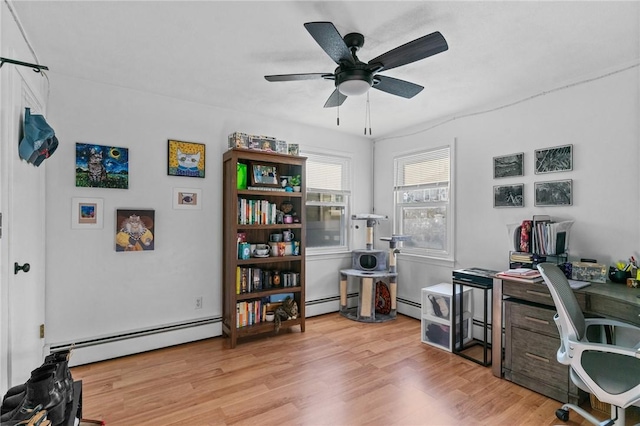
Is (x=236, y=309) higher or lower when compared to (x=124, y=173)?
lower

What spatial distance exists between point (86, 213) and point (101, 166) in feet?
1.44

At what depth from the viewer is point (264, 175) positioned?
11.6ft

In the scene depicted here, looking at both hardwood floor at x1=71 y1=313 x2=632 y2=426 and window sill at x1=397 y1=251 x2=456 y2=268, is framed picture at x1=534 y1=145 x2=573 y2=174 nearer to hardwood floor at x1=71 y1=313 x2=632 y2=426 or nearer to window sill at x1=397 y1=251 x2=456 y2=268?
window sill at x1=397 y1=251 x2=456 y2=268

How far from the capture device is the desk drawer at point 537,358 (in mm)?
2285

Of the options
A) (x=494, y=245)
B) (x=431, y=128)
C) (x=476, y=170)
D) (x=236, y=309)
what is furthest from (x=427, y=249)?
(x=236, y=309)

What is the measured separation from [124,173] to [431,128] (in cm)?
341

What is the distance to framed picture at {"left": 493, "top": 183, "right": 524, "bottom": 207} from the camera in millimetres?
3061

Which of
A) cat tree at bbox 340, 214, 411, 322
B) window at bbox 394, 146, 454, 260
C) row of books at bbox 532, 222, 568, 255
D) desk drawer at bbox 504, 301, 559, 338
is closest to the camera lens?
desk drawer at bbox 504, 301, 559, 338

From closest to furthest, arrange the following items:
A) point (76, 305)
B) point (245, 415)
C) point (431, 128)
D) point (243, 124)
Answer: point (245, 415) → point (76, 305) → point (243, 124) → point (431, 128)

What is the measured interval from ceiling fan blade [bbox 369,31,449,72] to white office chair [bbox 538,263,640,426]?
4.70 ft

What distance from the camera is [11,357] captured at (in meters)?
1.83

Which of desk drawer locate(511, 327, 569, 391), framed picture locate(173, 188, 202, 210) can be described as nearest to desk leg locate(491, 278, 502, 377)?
desk drawer locate(511, 327, 569, 391)

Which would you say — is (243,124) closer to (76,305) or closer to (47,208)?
(47,208)

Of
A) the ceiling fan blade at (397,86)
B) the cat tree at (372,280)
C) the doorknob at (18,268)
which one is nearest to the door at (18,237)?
the doorknob at (18,268)
